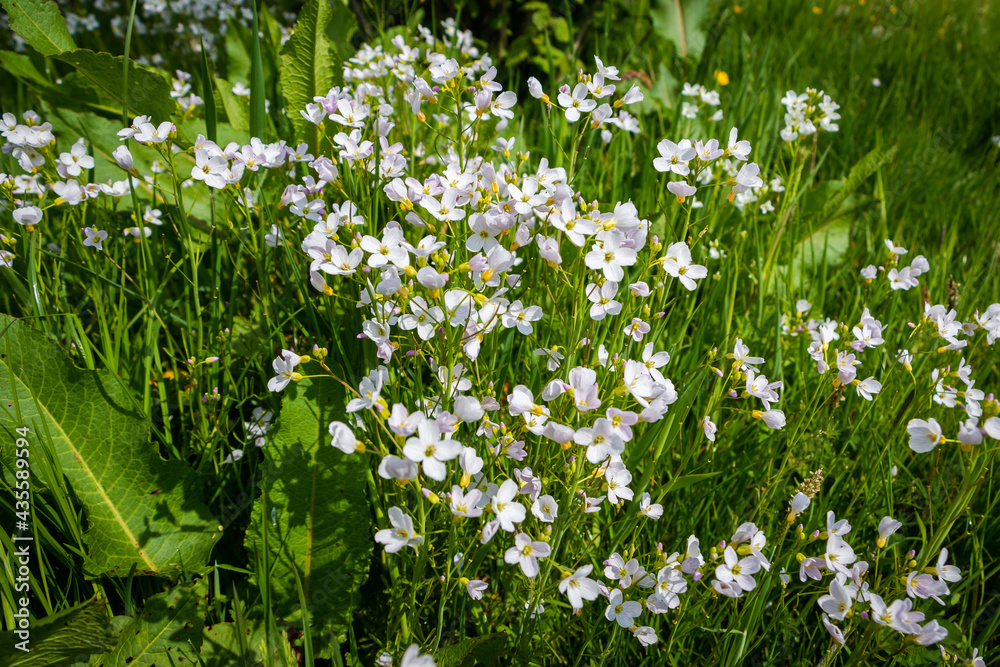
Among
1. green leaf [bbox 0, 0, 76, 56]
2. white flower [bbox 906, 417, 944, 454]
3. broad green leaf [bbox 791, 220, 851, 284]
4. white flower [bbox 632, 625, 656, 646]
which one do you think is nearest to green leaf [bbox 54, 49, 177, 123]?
green leaf [bbox 0, 0, 76, 56]

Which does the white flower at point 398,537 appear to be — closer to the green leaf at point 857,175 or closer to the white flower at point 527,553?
the white flower at point 527,553

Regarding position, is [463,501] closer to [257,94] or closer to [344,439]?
[344,439]

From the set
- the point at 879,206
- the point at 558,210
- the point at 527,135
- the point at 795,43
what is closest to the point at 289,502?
the point at 558,210

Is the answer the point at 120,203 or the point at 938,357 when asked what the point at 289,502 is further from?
the point at 938,357

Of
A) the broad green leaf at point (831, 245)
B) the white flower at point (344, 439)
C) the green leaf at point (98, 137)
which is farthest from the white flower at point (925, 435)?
the green leaf at point (98, 137)

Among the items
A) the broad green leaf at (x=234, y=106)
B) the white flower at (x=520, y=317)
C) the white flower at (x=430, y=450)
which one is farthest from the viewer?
the broad green leaf at (x=234, y=106)
